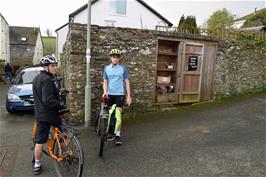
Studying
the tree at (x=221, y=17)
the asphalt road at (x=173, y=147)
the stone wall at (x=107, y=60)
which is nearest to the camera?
the asphalt road at (x=173, y=147)

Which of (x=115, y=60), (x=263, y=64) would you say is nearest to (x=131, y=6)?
(x=263, y=64)

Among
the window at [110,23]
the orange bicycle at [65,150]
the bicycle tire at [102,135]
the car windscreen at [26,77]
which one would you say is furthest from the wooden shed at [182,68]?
the window at [110,23]

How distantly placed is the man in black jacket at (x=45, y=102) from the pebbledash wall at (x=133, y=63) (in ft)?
8.45

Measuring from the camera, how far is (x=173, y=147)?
479cm

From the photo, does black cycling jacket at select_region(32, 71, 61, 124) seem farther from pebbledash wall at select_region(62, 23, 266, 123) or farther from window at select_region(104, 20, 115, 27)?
window at select_region(104, 20, 115, 27)

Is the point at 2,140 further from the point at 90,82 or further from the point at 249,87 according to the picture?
the point at 249,87

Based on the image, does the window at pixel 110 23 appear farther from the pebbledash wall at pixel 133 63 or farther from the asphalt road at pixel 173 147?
the asphalt road at pixel 173 147

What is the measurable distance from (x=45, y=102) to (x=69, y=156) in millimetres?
870

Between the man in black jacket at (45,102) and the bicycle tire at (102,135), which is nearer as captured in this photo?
the man in black jacket at (45,102)

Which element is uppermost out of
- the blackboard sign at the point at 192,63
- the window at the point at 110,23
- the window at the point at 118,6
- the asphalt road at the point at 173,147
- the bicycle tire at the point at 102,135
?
the window at the point at 118,6

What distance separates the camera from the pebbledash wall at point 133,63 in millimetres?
6270

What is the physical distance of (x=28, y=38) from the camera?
137 feet

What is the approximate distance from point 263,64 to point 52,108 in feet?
29.4

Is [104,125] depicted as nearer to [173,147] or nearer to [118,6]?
[173,147]
